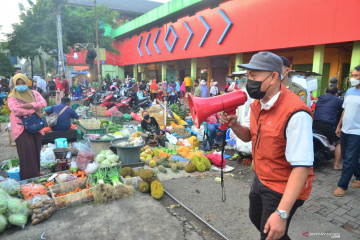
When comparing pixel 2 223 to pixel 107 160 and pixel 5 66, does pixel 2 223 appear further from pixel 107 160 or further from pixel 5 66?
pixel 5 66

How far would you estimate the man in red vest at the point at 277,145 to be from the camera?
4.80ft

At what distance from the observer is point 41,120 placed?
435 centimetres

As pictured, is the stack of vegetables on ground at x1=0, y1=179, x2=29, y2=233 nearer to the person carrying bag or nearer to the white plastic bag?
the white plastic bag

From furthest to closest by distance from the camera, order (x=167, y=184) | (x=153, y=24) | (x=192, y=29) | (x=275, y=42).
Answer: (x=153, y=24) < (x=192, y=29) < (x=275, y=42) < (x=167, y=184)

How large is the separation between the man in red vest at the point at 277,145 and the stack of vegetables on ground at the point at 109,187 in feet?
8.80

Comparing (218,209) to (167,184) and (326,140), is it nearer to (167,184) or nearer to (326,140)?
(167,184)

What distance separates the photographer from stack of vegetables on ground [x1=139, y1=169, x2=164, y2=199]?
159 inches

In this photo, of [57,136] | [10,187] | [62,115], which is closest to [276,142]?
[10,187]

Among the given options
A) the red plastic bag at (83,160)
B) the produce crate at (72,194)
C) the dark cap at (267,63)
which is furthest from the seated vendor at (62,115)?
the dark cap at (267,63)

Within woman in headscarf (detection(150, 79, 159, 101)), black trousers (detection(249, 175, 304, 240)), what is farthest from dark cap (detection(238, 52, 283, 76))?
woman in headscarf (detection(150, 79, 159, 101))

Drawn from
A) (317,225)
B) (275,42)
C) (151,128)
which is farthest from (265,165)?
(275,42)

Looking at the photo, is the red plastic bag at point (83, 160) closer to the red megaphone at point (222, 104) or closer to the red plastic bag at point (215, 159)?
the red plastic bag at point (215, 159)

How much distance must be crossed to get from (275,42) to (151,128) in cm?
818

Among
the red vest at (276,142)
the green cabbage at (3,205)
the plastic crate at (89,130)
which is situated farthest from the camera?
the plastic crate at (89,130)
